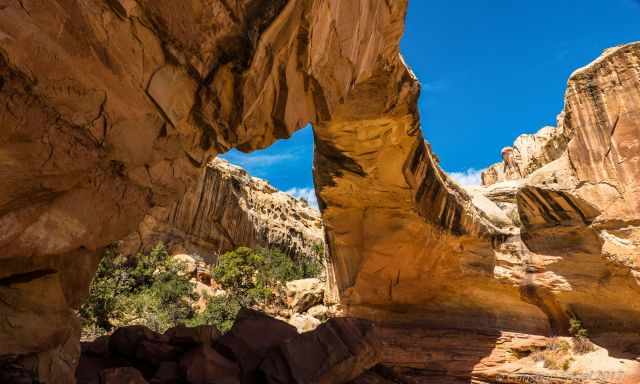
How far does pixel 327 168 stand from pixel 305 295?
1251 centimetres

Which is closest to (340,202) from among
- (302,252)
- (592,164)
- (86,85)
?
(592,164)

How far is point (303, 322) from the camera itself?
17531 millimetres

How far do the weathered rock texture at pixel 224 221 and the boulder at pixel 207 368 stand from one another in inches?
799

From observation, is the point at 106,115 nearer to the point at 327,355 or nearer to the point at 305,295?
the point at 327,355

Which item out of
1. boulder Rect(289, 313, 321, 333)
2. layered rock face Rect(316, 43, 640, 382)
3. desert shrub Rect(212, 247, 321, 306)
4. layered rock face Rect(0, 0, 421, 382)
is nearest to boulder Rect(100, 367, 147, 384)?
layered rock face Rect(0, 0, 421, 382)

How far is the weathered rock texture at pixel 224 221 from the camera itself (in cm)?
2630

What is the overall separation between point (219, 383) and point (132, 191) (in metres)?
2.12

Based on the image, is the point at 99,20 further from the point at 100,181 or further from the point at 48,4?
the point at 100,181

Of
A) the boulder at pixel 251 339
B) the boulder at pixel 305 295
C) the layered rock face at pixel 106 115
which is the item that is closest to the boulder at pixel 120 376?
the layered rock face at pixel 106 115

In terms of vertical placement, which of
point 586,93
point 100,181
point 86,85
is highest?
point 586,93

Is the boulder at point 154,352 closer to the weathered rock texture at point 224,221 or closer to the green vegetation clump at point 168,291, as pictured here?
the green vegetation clump at point 168,291

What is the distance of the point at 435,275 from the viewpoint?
1202cm

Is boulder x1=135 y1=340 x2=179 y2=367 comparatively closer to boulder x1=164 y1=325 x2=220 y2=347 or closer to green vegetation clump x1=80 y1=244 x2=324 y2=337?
boulder x1=164 y1=325 x2=220 y2=347

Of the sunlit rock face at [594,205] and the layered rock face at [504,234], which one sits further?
the layered rock face at [504,234]
